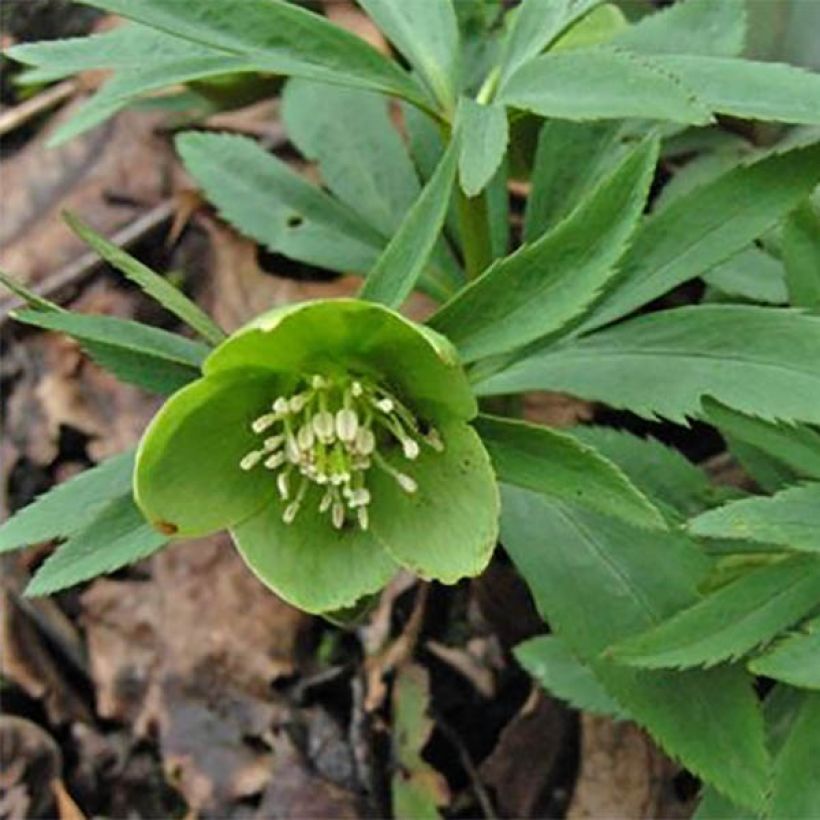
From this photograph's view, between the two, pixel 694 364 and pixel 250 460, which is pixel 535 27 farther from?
pixel 250 460

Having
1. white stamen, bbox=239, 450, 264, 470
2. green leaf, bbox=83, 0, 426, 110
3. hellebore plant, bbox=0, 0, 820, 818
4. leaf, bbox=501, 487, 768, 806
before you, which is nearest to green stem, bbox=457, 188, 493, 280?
hellebore plant, bbox=0, 0, 820, 818

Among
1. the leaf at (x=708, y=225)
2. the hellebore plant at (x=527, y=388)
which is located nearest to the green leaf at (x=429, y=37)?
the hellebore plant at (x=527, y=388)

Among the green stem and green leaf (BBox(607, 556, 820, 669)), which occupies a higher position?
the green stem

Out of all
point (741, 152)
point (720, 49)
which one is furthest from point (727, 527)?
point (741, 152)

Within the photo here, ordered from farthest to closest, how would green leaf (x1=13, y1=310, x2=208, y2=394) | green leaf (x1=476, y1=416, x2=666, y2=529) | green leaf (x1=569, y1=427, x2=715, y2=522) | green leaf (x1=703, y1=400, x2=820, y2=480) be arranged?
green leaf (x1=569, y1=427, x2=715, y2=522) → green leaf (x1=703, y1=400, x2=820, y2=480) → green leaf (x1=13, y1=310, x2=208, y2=394) → green leaf (x1=476, y1=416, x2=666, y2=529)

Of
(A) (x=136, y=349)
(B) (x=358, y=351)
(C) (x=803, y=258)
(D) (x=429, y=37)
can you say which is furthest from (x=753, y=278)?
(A) (x=136, y=349)

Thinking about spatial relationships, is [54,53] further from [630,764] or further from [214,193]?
[630,764]

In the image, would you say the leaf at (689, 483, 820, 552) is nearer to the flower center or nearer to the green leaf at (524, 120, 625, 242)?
the flower center
